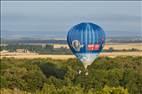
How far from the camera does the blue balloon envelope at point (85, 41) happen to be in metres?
33.7

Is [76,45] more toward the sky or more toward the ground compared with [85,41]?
more toward the ground

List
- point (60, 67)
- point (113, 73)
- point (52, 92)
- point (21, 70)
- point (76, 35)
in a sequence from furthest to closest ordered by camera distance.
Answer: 1. point (60, 67)
2. point (21, 70)
3. point (113, 73)
4. point (76, 35)
5. point (52, 92)

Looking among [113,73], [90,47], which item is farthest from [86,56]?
[113,73]

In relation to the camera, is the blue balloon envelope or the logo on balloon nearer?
the logo on balloon

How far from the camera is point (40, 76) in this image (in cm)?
3753

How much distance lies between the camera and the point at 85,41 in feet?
111

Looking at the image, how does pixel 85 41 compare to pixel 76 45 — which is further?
pixel 85 41

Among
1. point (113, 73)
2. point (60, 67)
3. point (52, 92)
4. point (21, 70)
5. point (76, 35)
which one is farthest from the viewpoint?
point (60, 67)

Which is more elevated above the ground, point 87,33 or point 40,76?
point 87,33

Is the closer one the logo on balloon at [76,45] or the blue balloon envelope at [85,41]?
the logo on balloon at [76,45]

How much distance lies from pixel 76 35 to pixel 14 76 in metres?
6.49

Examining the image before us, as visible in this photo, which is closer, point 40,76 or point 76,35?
point 76,35

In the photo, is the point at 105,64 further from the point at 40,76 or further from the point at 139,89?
the point at 139,89

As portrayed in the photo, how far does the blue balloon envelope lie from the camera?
110 ft
